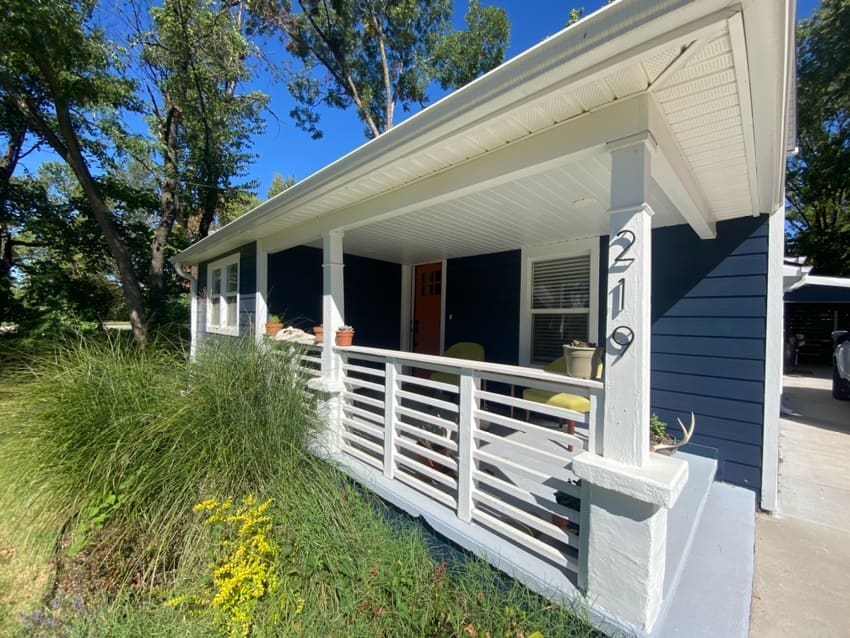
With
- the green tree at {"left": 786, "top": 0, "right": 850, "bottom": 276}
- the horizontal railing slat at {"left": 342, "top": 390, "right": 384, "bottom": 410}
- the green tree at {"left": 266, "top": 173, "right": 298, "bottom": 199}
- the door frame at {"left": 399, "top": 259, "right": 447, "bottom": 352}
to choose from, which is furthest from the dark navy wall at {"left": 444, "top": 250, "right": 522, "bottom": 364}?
the green tree at {"left": 266, "top": 173, "right": 298, "bottom": 199}

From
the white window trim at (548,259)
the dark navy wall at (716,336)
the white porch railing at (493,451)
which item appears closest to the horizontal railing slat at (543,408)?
the white porch railing at (493,451)

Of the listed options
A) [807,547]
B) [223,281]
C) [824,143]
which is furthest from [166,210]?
[824,143]

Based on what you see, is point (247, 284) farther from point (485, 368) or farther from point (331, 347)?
point (485, 368)

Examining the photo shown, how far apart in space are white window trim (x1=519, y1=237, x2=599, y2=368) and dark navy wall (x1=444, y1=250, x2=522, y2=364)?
95 mm

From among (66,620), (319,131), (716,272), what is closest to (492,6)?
(319,131)

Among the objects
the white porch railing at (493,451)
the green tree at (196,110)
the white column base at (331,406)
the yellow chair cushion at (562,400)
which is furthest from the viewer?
the green tree at (196,110)

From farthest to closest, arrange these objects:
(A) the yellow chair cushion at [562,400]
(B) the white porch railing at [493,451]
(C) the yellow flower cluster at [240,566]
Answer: (A) the yellow chair cushion at [562,400], (B) the white porch railing at [493,451], (C) the yellow flower cluster at [240,566]

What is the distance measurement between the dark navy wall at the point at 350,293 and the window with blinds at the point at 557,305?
7.83 feet

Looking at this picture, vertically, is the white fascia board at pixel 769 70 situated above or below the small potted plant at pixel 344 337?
above

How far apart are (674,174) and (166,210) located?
10580mm

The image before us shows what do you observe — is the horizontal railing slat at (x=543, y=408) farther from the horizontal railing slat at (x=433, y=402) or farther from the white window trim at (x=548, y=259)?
the white window trim at (x=548, y=259)

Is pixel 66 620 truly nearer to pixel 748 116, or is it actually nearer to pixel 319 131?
pixel 748 116

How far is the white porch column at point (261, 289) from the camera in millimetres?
4484

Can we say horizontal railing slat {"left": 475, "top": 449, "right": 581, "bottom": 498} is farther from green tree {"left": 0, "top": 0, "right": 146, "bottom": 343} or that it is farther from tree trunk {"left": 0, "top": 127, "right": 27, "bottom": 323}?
tree trunk {"left": 0, "top": 127, "right": 27, "bottom": 323}
